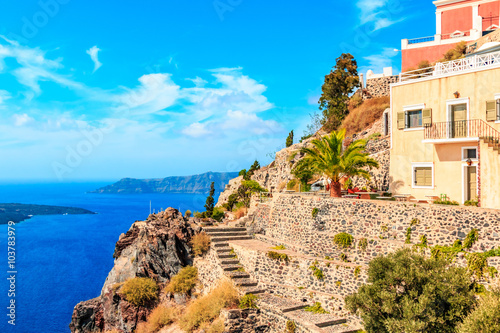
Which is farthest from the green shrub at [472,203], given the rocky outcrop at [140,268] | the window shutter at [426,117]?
the rocky outcrop at [140,268]

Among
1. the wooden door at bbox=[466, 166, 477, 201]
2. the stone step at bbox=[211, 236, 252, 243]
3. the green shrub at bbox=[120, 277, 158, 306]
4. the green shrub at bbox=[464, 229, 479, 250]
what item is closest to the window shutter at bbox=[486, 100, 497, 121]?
the wooden door at bbox=[466, 166, 477, 201]

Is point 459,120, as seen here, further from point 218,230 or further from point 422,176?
point 218,230

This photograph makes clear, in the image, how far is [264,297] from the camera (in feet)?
60.1

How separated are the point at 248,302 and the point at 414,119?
12.7 meters

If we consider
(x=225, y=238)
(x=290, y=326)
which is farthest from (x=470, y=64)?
(x=225, y=238)

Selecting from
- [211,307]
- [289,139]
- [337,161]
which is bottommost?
[211,307]

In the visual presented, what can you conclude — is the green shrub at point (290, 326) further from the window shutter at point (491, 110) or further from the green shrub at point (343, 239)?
the window shutter at point (491, 110)

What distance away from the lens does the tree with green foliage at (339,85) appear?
43.1 m

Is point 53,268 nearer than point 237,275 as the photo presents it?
No

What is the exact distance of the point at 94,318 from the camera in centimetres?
2645

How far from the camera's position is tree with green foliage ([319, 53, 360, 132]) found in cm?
4309

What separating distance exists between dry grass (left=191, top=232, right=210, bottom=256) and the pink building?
83.3 feet

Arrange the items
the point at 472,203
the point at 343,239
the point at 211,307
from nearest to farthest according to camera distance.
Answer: the point at 472,203 < the point at 343,239 < the point at 211,307

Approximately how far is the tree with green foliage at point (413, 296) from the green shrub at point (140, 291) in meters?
14.8
